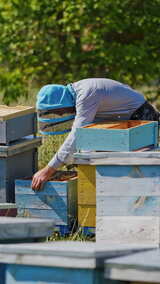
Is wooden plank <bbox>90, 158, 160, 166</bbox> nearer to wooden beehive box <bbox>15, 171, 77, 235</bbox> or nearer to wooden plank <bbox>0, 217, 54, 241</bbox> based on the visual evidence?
wooden beehive box <bbox>15, 171, 77, 235</bbox>

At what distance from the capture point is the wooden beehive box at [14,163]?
5.57m

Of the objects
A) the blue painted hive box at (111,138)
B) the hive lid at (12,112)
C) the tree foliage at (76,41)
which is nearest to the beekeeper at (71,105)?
the blue painted hive box at (111,138)

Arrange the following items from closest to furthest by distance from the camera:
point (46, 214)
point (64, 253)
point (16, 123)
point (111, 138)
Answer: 1. point (64, 253)
2. point (111, 138)
3. point (46, 214)
4. point (16, 123)

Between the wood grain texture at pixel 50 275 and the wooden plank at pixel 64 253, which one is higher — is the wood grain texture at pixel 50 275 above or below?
below

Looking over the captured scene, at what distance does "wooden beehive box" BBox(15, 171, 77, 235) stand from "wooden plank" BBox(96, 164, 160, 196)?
1.60 feet

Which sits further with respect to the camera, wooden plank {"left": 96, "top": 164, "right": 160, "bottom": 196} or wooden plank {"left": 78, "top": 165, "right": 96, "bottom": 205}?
wooden plank {"left": 78, "top": 165, "right": 96, "bottom": 205}

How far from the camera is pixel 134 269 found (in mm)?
3193

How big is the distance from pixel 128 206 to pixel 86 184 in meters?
0.44

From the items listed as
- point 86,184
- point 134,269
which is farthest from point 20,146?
point 134,269

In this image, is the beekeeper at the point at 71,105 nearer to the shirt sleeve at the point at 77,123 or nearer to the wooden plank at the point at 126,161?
the shirt sleeve at the point at 77,123

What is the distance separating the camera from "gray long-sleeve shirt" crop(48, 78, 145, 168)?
5.34 m

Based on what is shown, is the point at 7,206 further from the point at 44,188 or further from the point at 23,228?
the point at 23,228

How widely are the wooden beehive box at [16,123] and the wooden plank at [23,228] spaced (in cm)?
179

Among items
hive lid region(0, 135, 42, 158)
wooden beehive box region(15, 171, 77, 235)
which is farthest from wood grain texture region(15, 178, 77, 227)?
hive lid region(0, 135, 42, 158)
